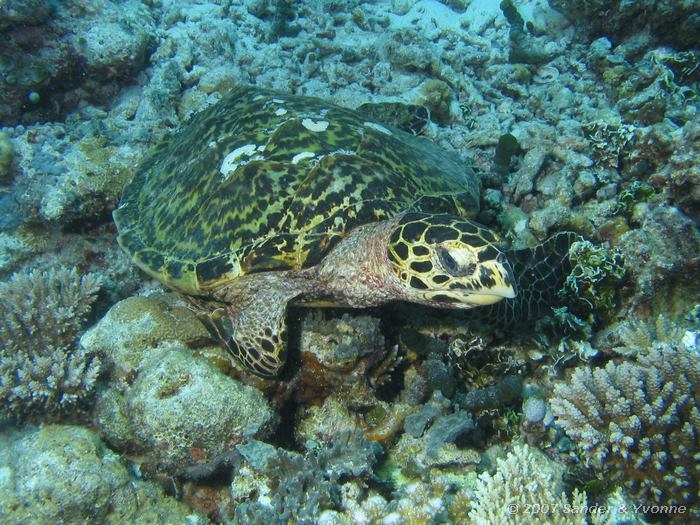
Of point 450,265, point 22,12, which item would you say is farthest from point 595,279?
point 22,12

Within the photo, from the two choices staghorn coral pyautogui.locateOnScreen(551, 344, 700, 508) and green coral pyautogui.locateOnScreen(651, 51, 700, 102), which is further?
green coral pyautogui.locateOnScreen(651, 51, 700, 102)

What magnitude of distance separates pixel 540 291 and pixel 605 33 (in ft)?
16.2

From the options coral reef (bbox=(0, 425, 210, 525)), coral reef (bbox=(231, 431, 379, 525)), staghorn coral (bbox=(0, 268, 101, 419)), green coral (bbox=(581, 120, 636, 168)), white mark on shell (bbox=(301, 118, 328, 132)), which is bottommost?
staghorn coral (bbox=(0, 268, 101, 419))

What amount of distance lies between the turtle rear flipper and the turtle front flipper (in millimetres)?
1429

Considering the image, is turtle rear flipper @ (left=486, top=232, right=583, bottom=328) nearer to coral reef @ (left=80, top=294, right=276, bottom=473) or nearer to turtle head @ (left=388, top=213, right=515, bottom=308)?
turtle head @ (left=388, top=213, right=515, bottom=308)

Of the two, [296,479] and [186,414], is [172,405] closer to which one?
[186,414]

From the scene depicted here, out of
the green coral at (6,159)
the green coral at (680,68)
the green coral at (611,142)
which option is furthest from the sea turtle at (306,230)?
the green coral at (680,68)

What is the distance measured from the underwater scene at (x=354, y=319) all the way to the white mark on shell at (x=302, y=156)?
0.03m

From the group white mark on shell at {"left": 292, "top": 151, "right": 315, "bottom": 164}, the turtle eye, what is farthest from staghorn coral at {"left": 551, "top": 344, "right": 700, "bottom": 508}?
white mark on shell at {"left": 292, "top": 151, "right": 315, "bottom": 164}

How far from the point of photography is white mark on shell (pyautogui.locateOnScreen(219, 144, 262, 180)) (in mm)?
3196

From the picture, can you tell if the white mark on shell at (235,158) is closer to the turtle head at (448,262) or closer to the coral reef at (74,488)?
the turtle head at (448,262)

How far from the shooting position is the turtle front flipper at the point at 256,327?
2.52m

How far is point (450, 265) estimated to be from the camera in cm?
235

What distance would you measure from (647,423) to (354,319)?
5.40 feet
